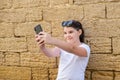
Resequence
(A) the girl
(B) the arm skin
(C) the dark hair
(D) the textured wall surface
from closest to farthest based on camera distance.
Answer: (B) the arm skin < (A) the girl < (C) the dark hair < (D) the textured wall surface

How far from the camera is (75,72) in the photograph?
13.3ft

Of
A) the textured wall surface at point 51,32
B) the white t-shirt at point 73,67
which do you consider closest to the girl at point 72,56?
the white t-shirt at point 73,67

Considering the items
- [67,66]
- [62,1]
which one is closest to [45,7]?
[62,1]

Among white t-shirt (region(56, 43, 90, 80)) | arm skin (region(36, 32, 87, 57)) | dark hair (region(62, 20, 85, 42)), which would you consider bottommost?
white t-shirt (region(56, 43, 90, 80))

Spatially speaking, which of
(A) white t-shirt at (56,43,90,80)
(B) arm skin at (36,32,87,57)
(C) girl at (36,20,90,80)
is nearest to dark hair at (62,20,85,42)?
(C) girl at (36,20,90,80)

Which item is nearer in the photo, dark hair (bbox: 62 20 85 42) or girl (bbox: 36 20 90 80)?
girl (bbox: 36 20 90 80)

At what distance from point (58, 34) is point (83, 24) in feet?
1.41

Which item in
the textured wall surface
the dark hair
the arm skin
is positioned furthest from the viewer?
the textured wall surface

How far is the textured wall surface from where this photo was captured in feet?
14.4

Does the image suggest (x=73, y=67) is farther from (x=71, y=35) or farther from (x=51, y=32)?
(x=51, y=32)

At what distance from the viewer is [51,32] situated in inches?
188

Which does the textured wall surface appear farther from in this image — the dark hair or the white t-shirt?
the white t-shirt

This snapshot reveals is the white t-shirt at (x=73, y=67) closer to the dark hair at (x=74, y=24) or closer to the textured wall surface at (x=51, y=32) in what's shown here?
the dark hair at (x=74, y=24)

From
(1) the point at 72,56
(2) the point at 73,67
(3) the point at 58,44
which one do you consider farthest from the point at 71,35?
(3) the point at 58,44
